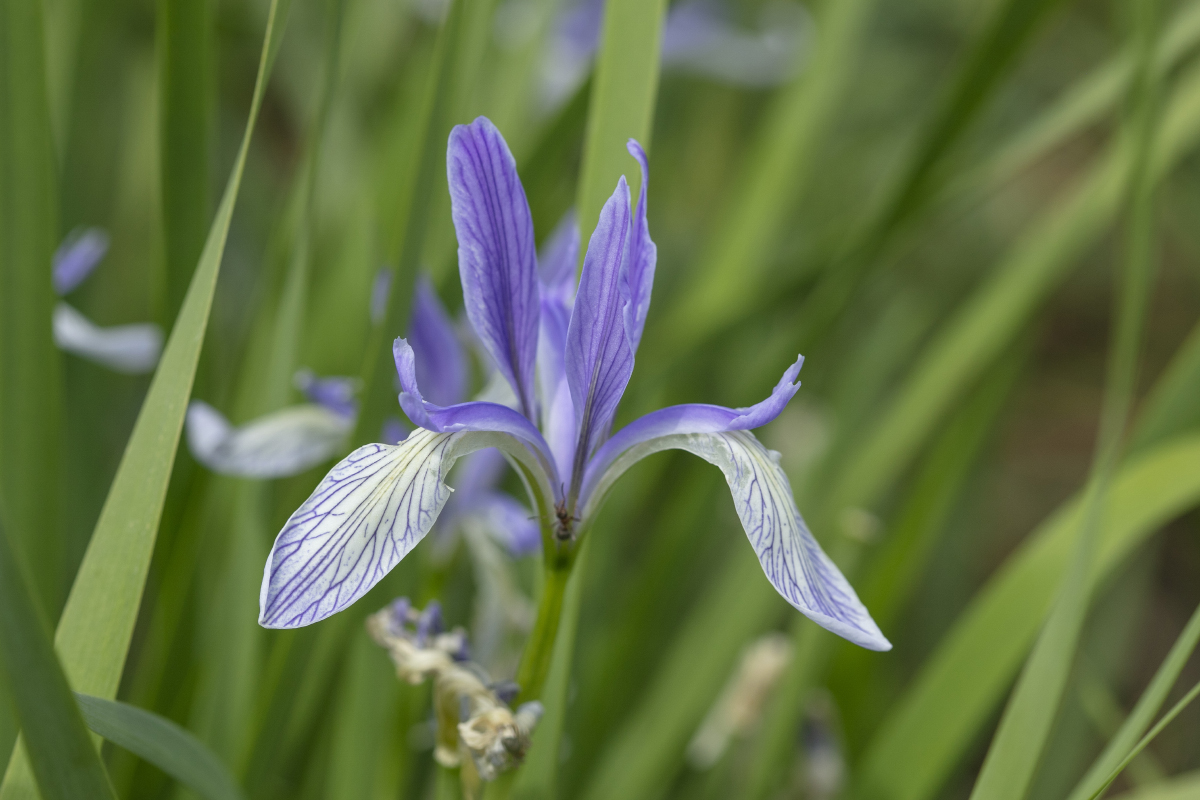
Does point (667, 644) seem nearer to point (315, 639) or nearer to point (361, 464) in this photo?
point (315, 639)

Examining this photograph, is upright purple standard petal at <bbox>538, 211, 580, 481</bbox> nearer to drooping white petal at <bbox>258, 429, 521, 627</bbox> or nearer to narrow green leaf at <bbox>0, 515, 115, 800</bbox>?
drooping white petal at <bbox>258, 429, 521, 627</bbox>

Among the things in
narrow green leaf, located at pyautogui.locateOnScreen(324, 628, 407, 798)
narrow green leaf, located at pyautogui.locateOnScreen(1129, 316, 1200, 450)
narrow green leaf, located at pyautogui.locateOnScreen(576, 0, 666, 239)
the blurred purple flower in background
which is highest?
the blurred purple flower in background

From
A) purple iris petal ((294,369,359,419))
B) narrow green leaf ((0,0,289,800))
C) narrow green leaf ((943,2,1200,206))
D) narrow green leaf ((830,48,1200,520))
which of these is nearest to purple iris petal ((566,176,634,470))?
narrow green leaf ((0,0,289,800))

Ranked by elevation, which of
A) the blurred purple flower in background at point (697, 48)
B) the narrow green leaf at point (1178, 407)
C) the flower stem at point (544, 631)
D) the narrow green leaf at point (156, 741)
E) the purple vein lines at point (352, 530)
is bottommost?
the narrow green leaf at point (156, 741)

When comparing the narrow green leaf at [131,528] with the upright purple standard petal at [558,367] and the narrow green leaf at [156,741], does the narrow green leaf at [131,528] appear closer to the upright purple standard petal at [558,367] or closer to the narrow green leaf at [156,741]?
the narrow green leaf at [156,741]

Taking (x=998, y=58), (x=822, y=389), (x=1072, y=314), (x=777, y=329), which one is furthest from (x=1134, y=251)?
(x=1072, y=314)

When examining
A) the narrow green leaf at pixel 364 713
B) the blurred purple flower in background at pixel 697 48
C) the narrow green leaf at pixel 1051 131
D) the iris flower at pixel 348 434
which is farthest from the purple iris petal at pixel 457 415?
the blurred purple flower in background at pixel 697 48

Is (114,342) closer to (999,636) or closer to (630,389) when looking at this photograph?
(630,389)

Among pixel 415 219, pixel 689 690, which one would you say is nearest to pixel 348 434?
pixel 415 219
